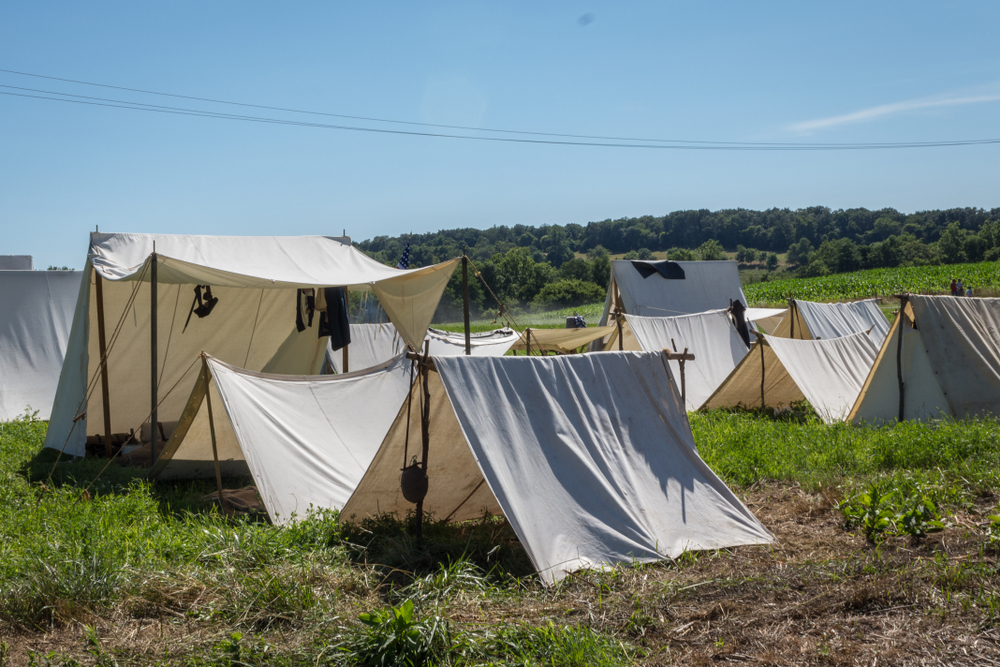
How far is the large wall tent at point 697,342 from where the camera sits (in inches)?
405

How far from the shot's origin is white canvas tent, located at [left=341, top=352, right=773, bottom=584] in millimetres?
3721

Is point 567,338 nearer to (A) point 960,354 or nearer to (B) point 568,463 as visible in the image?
(A) point 960,354

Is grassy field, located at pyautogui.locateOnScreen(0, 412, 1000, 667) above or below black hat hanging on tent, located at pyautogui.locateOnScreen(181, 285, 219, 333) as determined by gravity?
below

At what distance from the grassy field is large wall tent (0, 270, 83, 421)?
245 inches

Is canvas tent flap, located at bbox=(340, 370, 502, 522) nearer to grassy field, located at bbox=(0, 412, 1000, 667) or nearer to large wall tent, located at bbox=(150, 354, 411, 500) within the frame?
grassy field, located at bbox=(0, 412, 1000, 667)

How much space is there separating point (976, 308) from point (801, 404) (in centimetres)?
226

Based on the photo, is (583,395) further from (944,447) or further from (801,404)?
(801,404)

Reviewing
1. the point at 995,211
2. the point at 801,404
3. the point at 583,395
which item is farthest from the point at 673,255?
the point at 583,395

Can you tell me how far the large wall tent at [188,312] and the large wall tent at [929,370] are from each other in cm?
484

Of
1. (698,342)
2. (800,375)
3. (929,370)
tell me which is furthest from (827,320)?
(929,370)

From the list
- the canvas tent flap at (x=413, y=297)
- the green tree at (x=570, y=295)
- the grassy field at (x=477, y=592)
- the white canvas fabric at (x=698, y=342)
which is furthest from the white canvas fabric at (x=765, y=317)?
the green tree at (x=570, y=295)

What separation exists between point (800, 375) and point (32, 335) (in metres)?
10.8

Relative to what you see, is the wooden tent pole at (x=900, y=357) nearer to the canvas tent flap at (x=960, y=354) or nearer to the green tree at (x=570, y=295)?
the canvas tent flap at (x=960, y=354)

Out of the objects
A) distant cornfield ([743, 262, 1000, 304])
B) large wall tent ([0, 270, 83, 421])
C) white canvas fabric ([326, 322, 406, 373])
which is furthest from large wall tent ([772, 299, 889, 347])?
distant cornfield ([743, 262, 1000, 304])
